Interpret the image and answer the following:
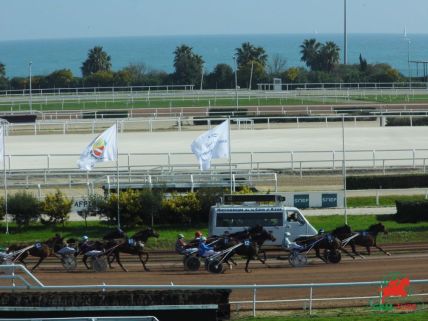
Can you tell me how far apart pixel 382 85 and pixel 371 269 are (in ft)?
177

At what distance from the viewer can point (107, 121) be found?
153ft

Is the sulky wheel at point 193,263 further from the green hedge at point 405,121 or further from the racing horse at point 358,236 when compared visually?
the green hedge at point 405,121

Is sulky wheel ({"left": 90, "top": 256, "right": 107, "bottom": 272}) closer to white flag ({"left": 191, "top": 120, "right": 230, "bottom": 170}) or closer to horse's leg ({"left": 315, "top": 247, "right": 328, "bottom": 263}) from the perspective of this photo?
horse's leg ({"left": 315, "top": 247, "right": 328, "bottom": 263})

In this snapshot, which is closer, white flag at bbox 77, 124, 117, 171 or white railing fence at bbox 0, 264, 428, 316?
white railing fence at bbox 0, 264, 428, 316

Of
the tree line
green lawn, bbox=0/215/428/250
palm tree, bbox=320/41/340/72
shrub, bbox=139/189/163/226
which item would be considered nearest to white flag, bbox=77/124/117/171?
shrub, bbox=139/189/163/226

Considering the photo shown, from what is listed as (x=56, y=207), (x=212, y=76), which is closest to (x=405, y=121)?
(x=56, y=207)

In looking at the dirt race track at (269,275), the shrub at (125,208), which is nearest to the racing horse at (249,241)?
the dirt race track at (269,275)

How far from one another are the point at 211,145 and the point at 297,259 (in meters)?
A: 6.39

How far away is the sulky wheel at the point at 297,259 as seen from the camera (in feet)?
62.2

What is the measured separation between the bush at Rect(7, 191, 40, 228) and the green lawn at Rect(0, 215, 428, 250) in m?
0.22

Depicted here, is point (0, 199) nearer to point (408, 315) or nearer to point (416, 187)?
point (416, 187)

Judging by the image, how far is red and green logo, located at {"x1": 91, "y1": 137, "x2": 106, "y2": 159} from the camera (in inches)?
942

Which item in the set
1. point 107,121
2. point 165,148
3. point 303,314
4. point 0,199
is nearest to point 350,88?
point 107,121

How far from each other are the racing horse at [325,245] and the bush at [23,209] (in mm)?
7749
